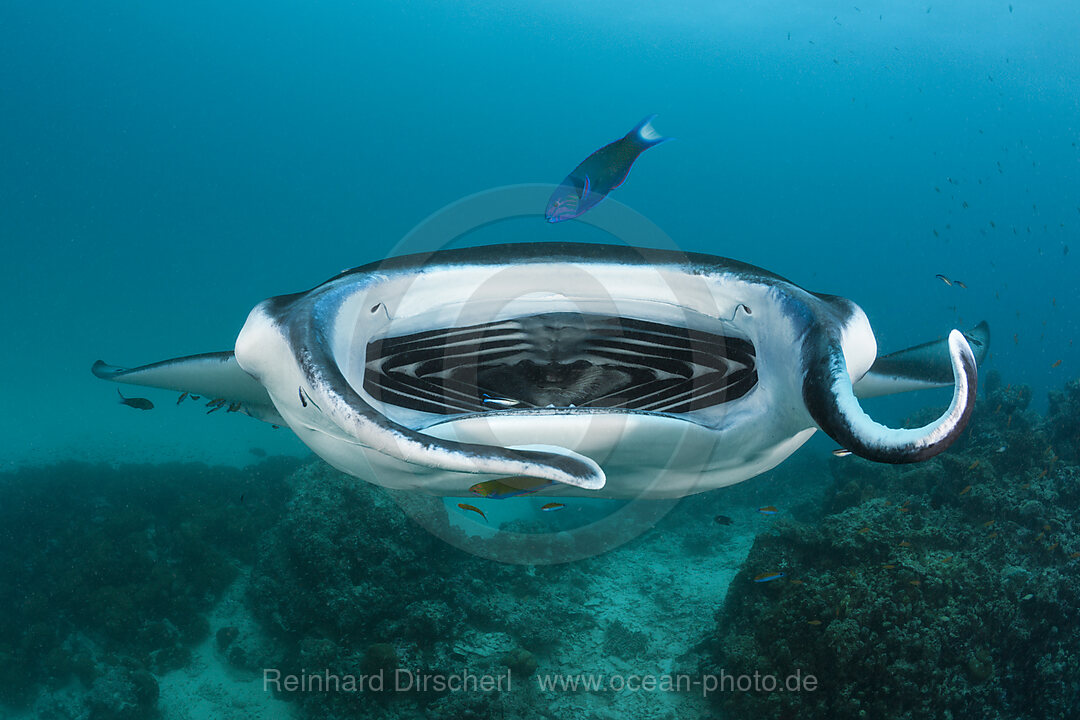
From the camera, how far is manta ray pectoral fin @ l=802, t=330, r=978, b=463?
3.39ft

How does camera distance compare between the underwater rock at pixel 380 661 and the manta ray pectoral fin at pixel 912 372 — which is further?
the underwater rock at pixel 380 661

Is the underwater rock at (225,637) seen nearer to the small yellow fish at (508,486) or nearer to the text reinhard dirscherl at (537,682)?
the text reinhard dirscherl at (537,682)

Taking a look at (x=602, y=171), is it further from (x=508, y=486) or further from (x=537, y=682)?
(x=537, y=682)

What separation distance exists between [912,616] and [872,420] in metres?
4.62

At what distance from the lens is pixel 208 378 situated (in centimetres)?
291

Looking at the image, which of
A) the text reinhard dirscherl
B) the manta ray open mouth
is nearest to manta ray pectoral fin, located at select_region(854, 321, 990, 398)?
the manta ray open mouth

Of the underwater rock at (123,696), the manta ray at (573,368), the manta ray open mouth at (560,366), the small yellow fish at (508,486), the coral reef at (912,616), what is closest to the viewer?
the manta ray at (573,368)

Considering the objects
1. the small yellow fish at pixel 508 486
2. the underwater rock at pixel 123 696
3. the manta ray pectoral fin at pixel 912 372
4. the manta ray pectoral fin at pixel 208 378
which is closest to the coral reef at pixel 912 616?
the manta ray pectoral fin at pixel 912 372

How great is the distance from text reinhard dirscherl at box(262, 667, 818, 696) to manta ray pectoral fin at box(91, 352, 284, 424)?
2926mm

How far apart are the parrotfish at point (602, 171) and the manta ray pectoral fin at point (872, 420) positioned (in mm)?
2345

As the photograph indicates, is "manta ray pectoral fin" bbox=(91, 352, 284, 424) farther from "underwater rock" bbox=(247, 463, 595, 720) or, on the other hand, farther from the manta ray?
"underwater rock" bbox=(247, 463, 595, 720)

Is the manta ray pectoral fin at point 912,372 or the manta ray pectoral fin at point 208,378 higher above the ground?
the manta ray pectoral fin at point 912,372

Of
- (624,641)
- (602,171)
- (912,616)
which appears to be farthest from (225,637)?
(912,616)

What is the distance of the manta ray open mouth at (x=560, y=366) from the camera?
6.40ft
